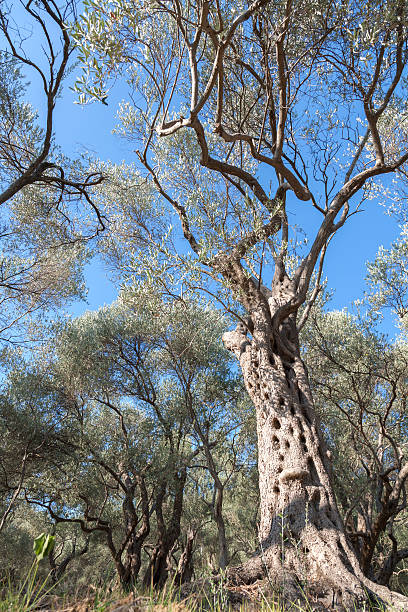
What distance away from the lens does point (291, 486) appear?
5.34 m

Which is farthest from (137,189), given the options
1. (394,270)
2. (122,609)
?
(122,609)

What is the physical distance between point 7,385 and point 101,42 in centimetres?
1058

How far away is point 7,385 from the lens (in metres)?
12.9

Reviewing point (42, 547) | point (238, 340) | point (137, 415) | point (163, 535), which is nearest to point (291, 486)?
point (238, 340)

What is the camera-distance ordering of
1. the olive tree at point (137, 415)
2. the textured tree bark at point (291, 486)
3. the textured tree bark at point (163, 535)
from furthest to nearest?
the textured tree bark at point (163, 535) → the olive tree at point (137, 415) → the textured tree bark at point (291, 486)

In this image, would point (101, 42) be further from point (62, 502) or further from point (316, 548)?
point (62, 502)

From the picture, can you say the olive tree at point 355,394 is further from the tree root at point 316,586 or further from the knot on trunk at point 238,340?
the tree root at point 316,586

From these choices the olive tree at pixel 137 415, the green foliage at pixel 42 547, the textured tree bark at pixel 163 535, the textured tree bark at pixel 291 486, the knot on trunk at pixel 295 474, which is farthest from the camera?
the textured tree bark at pixel 163 535

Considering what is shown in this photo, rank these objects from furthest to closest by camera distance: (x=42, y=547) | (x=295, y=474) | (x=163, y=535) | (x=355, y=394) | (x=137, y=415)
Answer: (x=137, y=415)
(x=163, y=535)
(x=355, y=394)
(x=295, y=474)
(x=42, y=547)

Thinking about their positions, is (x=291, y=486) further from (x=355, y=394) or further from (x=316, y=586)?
(x=355, y=394)

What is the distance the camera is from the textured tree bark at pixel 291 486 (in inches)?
165

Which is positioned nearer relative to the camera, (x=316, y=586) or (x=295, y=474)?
(x=316, y=586)

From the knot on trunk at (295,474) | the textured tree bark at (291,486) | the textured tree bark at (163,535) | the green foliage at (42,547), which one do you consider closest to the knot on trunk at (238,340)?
the textured tree bark at (291,486)

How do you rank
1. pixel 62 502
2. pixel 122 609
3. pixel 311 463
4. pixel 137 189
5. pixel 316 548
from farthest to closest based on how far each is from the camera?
1. pixel 62 502
2. pixel 137 189
3. pixel 311 463
4. pixel 316 548
5. pixel 122 609
